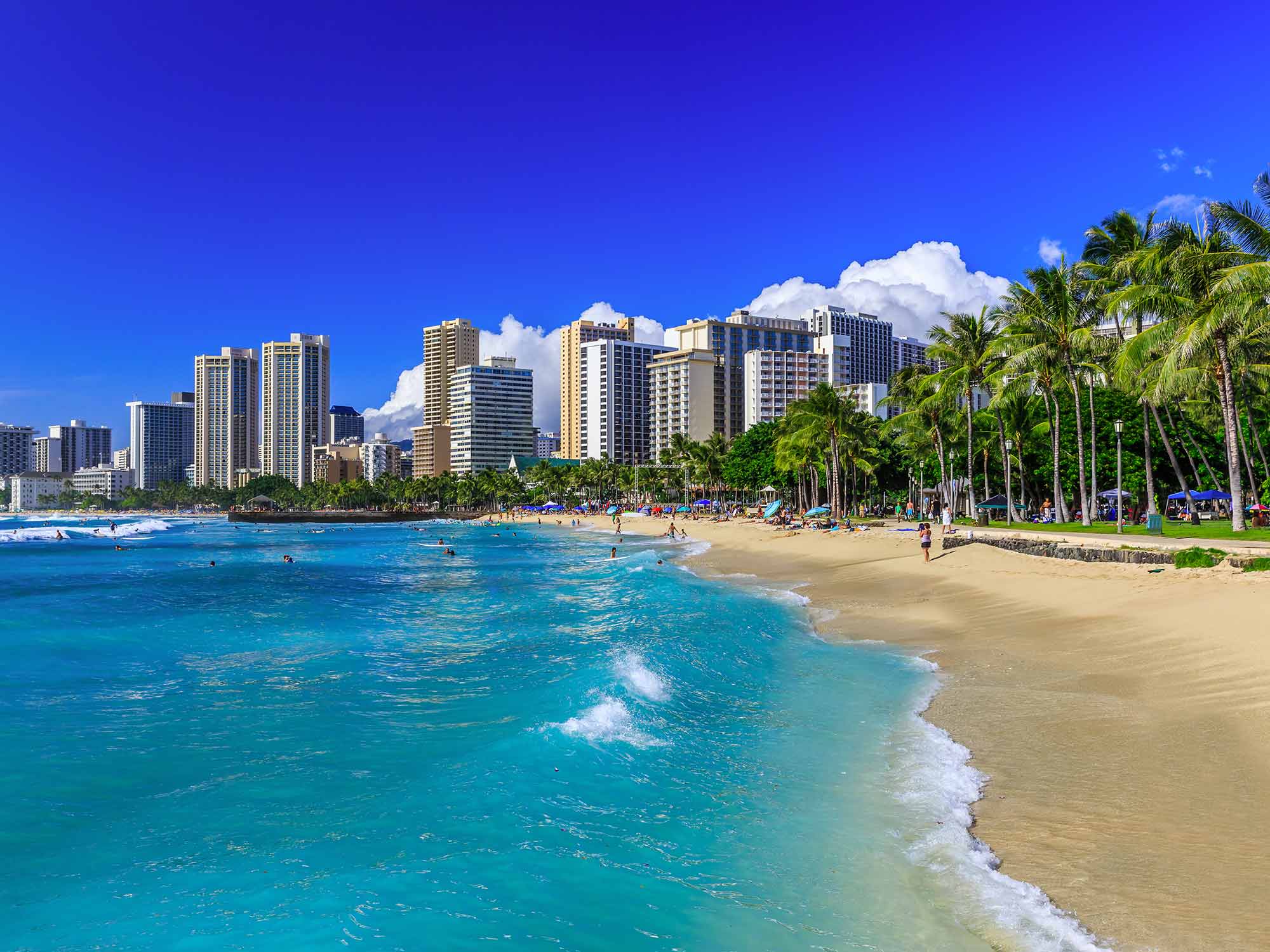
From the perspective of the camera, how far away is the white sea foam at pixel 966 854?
584cm

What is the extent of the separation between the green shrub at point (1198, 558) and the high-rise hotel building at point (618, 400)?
16425 cm

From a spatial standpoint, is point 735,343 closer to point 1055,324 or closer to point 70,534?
point 70,534

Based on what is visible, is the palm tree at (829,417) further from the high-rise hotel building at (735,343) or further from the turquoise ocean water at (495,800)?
the high-rise hotel building at (735,343)

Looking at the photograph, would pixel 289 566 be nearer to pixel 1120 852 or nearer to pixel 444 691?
pixel 444 691

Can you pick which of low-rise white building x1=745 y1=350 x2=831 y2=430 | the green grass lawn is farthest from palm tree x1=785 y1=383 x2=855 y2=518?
low-rise white building x1=745 y1=350 x2=831 y2=430

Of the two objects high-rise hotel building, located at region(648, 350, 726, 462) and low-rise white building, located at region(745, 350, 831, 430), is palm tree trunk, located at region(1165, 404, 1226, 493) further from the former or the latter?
high-rise hotel building, located at region(648, 350, 726, 462)

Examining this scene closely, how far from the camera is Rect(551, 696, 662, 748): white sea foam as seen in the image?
11.5m

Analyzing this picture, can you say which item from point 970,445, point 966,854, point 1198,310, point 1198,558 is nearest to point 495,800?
point 966,854

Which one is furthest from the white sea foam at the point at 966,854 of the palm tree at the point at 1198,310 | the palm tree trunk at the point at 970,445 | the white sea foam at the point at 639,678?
the palm tree trunk at the point at 970,445

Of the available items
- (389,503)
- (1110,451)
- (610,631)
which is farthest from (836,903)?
(389,503)

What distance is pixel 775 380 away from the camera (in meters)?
157

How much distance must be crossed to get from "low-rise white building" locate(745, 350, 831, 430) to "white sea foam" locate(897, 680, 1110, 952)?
14644 centimetres

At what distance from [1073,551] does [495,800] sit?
23.0 meters

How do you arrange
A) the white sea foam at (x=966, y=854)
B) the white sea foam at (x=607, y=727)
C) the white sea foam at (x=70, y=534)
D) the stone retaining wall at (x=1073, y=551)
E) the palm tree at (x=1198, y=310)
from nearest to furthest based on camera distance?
the white sea foam at (x=966, y=854)
the white sea foam at (x=607, y=727)
the stone retaining wall at (x=1073, y=551)
the palm tree at (x=1198, y=310)
the white sea foam at (x=70, y=534)
